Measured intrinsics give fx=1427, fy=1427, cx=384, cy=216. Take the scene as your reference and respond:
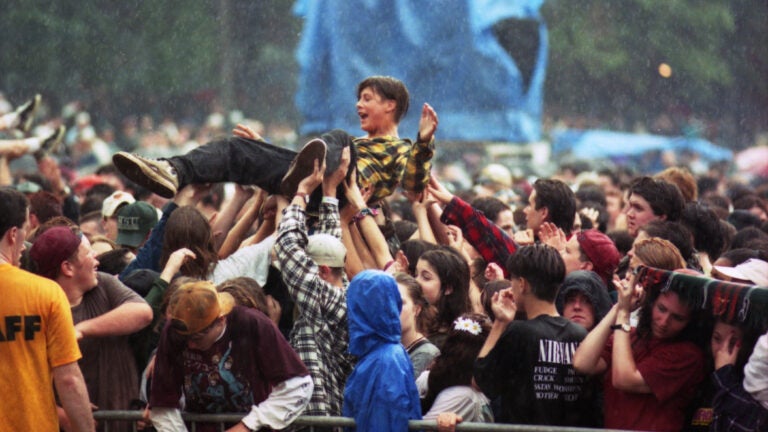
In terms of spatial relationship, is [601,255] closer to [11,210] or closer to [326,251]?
[326,251]

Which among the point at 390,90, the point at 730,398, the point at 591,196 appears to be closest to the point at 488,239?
the point at 390,90

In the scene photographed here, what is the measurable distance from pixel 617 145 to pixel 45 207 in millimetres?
22814

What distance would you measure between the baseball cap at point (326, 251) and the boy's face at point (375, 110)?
1.37 metres

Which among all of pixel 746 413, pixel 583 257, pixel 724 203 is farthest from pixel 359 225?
pixel 724 203

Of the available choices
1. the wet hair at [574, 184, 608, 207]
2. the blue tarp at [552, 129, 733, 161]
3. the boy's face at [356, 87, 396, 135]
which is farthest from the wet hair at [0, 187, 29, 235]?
the blue tarp at [552, 129, 733, 161]

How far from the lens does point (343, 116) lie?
20891 millimetres

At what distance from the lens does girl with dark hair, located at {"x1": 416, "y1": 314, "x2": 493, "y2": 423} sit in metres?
6.54

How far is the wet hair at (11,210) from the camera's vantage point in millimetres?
6410

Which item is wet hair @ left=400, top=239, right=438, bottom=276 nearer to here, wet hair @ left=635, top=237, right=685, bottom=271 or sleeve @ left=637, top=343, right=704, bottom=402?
wet hair @ left=635, top=237, right=685, bottom=271

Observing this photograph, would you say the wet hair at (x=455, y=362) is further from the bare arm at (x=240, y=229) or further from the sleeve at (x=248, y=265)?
the bare arm at (x=240, y=229)

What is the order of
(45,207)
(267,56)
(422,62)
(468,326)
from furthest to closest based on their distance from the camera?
1. (267,56)
2. (422,62)
3. (45,207)
4. (468,326)

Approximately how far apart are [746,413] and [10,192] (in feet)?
11.1

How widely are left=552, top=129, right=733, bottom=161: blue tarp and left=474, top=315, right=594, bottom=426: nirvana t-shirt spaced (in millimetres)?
24226

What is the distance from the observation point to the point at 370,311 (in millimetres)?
6371
